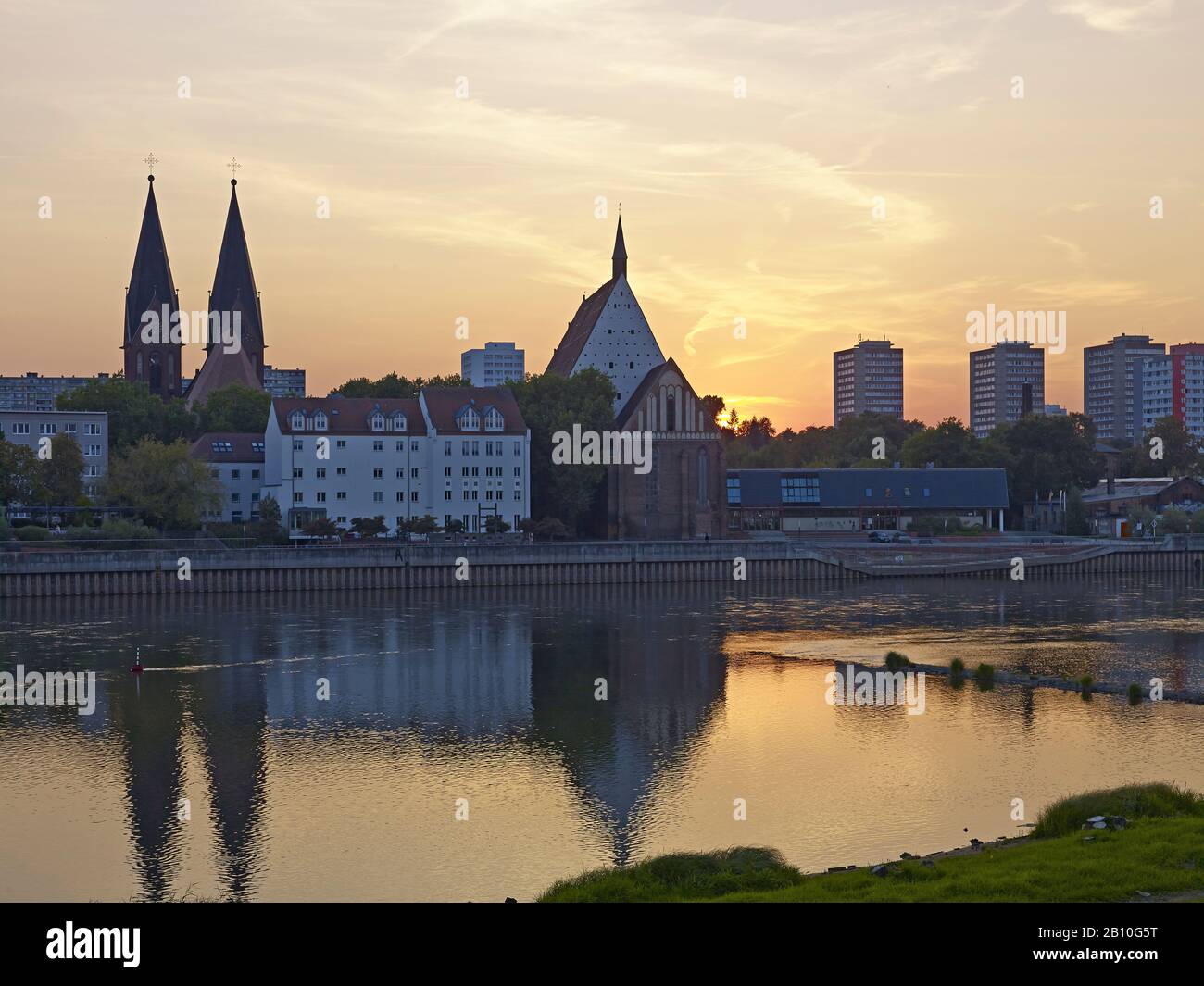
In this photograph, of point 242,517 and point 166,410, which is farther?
point 166,410

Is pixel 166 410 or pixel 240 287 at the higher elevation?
pixel 240 287

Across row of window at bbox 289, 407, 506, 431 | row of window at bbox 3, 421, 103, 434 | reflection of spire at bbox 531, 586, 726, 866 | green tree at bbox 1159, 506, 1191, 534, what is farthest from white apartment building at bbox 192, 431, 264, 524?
green tree at bbox 1159, 506, 1191, 534

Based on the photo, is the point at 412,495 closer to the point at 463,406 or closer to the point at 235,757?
the point at 463,406

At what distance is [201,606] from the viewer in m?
79.9

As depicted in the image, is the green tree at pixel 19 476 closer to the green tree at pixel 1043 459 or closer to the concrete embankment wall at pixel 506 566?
the concrete embankment wall at pixel 506 566

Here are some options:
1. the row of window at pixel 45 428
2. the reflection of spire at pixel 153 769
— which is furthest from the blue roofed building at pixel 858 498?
the reflection of spire at pixel 153 769

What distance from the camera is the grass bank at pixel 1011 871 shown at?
60.8 feet

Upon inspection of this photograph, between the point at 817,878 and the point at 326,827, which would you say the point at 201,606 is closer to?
the point at 326,827

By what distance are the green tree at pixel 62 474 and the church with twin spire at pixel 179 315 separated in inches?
1694

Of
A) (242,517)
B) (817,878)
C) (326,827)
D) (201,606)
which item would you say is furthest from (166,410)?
(817,878)

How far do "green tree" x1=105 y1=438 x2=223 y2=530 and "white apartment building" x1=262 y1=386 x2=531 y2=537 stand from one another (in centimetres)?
809

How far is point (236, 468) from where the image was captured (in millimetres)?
116812

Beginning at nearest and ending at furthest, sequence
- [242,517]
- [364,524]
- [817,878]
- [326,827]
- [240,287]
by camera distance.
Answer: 1. [817,878]
2. [326,827]
3. [364,524]
4. [242,517]
5. [240,287]

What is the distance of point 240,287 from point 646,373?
54.2 metres
